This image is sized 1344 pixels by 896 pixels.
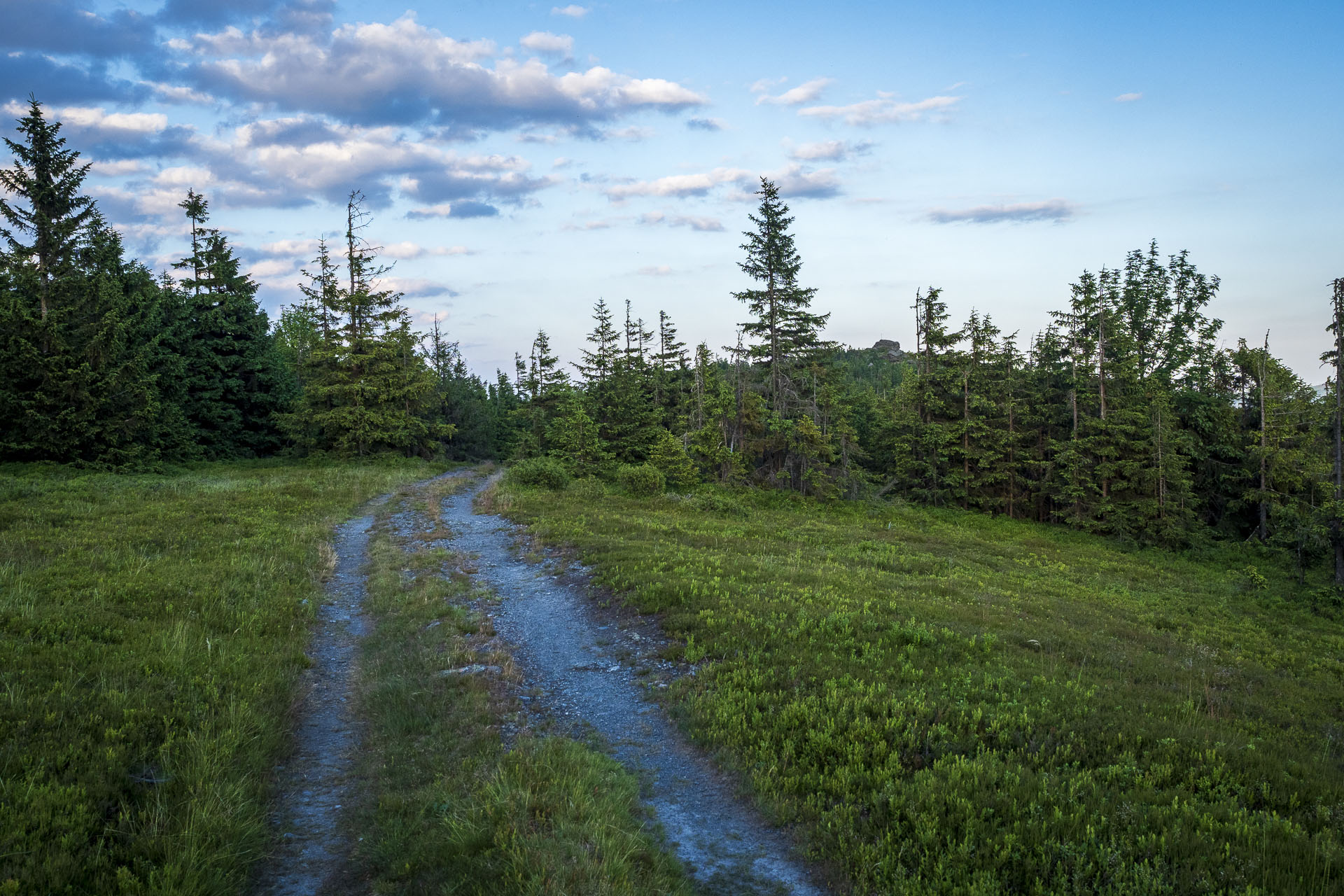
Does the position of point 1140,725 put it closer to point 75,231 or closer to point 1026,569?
point 1026,569

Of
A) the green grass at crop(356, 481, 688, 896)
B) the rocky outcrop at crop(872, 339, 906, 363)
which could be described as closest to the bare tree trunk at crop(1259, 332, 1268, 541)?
the green grass at crop(356, 481, 688, 896)

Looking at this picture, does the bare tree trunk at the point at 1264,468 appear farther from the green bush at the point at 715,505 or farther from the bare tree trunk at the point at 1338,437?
the green bush at the point at 715,505

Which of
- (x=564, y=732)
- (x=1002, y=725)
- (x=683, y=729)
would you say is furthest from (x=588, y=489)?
(x=1002, y=725)

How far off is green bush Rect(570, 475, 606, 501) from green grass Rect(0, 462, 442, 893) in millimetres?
14253

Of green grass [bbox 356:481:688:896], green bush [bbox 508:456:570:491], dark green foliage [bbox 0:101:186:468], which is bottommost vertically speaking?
green grass [bbox 356:481:688:896]

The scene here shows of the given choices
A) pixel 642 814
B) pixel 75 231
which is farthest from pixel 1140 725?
pixel 75 231

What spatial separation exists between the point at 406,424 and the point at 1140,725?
44722 millimetres

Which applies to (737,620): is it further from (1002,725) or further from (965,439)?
(965,439)

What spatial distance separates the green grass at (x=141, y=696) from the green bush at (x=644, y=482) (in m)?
17.3

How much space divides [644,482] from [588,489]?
2805 millimetres

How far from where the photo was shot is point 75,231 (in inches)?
1206

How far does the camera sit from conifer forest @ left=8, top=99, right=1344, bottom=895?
506cm

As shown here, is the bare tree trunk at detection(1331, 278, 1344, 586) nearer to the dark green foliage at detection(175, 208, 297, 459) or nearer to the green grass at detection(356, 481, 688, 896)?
the green grass at detection(356, 481, 688, 896)

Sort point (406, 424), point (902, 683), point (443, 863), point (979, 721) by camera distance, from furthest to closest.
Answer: point (406, 424) < point (902, 683) < point (979, 721) < point (443, 863)
